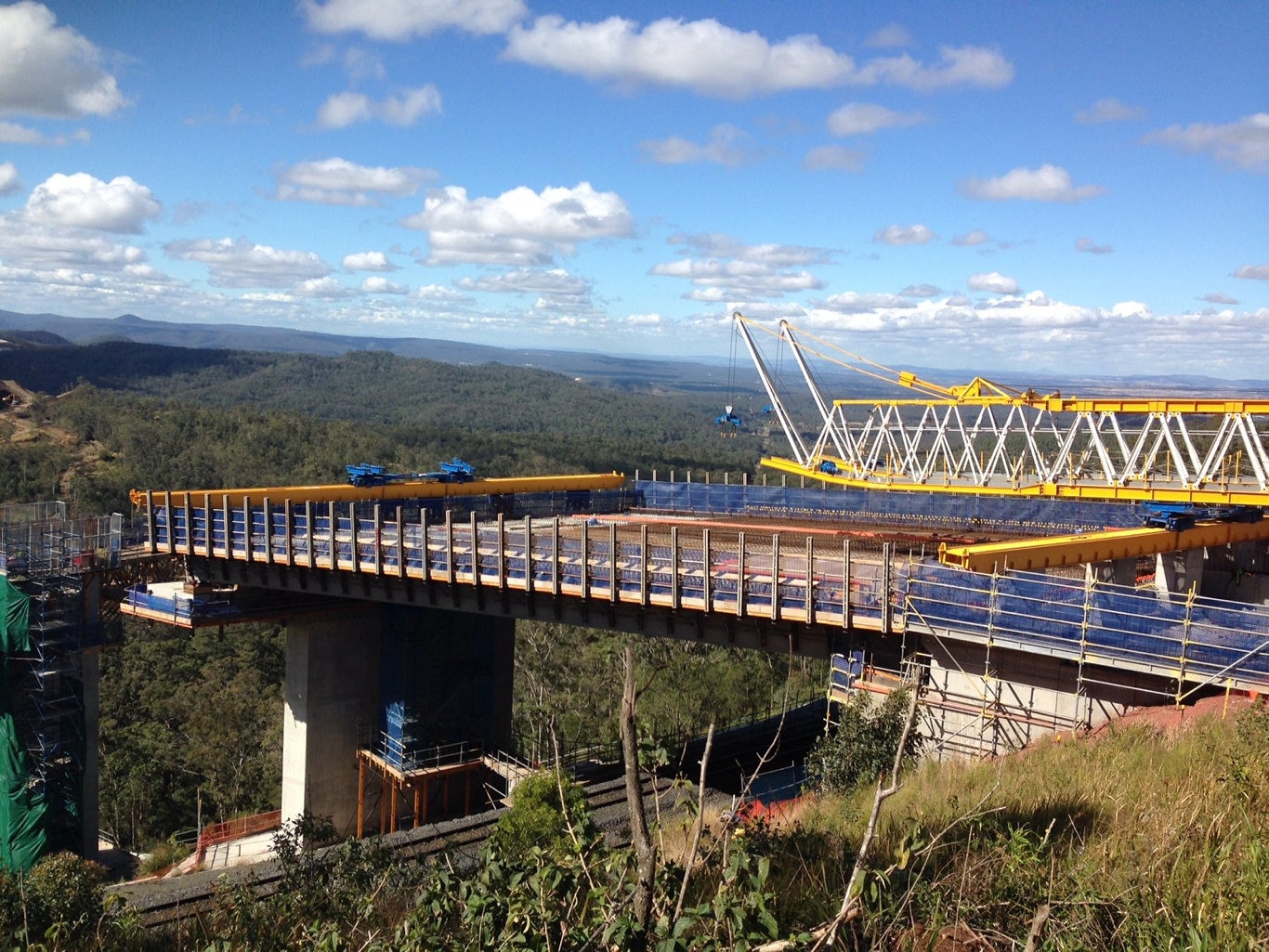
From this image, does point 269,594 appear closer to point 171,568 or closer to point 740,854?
point 171,568

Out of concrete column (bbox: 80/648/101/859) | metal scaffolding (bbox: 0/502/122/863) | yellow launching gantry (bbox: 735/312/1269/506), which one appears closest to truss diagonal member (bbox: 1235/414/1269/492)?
yellow launching gantry (bbox: 735/312/1269/506)

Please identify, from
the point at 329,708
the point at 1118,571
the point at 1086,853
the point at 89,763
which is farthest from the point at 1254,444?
the point at 89,763

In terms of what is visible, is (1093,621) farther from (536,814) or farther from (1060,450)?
(1060,450)

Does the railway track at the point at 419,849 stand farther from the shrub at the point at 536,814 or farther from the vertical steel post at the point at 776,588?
the vertical steel post at the point at 776,588

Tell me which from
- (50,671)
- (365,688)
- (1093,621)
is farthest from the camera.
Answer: (365,688)

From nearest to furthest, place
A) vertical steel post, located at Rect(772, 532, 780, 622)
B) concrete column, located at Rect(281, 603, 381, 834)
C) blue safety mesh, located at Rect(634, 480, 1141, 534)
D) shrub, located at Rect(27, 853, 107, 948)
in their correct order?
shrub, located at Rect(27, 853, 107, 948) < vertical steel post, located at Rect(772, 532, 780, 622) < concrete column, located at Rect(281, 603, 381, 834) < blue safety mesh, located at Rect(634, 480, 1141, 534)

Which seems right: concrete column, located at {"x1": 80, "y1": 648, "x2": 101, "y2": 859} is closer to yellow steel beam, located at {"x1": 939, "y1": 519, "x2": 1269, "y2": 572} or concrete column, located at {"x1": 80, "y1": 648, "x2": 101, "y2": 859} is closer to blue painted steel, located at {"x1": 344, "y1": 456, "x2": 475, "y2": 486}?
blue painted steel, located at {"x1": 344, "y1": 456, "x2": 475, "y2": 486}

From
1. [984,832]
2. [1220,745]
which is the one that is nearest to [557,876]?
[984,832]
